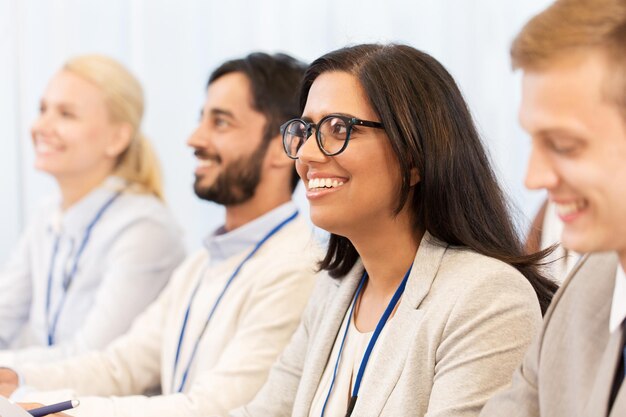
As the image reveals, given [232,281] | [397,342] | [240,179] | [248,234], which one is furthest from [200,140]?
[397,342]

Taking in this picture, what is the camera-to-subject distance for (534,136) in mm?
1161

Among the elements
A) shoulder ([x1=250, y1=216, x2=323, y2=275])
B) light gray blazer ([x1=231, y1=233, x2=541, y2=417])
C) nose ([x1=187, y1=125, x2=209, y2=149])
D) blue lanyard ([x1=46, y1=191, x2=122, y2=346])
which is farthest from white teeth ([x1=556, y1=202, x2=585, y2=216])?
blue lanyard ([x1=46, y1=191, x2=122, y2=346])

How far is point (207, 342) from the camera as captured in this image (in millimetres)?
2402

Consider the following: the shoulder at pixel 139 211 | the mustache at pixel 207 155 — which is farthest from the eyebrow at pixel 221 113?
the shoulder at pixel 139 211

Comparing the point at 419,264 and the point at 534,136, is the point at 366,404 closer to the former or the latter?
the point at 419,264

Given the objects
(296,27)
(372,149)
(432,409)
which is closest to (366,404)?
(432,409)

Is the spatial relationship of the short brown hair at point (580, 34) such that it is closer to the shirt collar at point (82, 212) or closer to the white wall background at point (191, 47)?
the shirt collar at point (82, 212)

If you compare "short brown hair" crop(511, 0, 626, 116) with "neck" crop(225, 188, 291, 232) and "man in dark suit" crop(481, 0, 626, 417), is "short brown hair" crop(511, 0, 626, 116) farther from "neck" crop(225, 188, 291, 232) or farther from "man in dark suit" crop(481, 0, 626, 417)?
"neck" crop(225, 188, 291, 232)

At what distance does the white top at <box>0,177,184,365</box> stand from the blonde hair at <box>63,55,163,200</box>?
0.08 m

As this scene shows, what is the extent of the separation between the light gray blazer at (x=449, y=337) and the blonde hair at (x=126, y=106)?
188 centimetres

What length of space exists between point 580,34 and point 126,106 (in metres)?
2.59

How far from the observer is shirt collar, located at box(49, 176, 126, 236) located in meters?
3.25

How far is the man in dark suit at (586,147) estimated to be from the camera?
108 centimetres

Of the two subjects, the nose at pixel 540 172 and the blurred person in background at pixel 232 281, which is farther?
the blurred person in background at pixel 232 281
